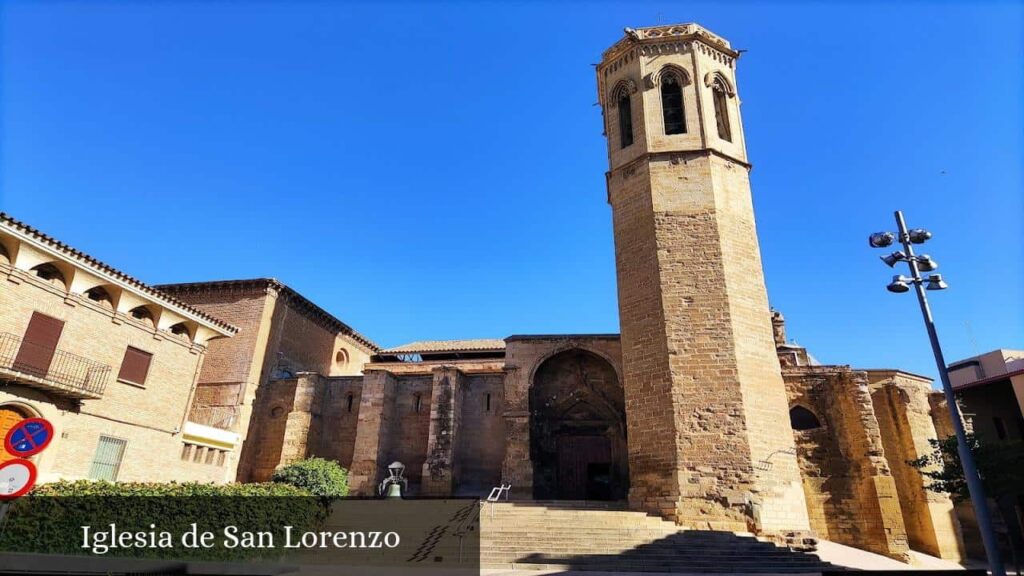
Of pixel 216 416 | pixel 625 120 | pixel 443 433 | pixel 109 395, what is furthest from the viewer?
pixel 216 416

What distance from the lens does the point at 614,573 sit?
10.3m

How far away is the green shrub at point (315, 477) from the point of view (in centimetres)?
1655

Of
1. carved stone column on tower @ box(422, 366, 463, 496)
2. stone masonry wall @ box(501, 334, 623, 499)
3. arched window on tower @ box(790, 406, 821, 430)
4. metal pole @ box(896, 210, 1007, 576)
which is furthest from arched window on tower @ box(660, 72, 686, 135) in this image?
carved stone column on tower @ box(422, 366, 463, 496)

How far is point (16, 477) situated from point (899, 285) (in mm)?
10600

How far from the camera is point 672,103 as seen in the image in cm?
1831

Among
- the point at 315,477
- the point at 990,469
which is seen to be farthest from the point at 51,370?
the point at 990,469

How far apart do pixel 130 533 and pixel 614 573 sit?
8.65m

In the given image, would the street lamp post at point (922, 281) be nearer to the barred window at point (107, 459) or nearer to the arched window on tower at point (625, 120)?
the arched window on tower at point (625, 120)

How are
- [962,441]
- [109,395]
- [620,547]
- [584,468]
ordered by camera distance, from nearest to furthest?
[962,441] → [620,547] → [109,395] → [584,468]

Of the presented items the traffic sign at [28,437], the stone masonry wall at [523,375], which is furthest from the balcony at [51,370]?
the stone masonry wall at [523,375]

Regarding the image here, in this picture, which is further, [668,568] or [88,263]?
[88,263]

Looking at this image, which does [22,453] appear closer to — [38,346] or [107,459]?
[38,346]

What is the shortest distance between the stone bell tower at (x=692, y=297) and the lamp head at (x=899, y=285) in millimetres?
6032

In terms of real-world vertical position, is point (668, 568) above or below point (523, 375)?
below
